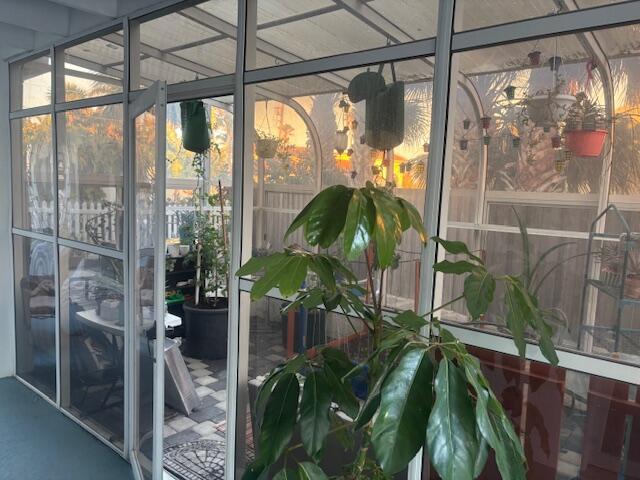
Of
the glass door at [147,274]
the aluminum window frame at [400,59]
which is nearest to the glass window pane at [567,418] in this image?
the aluminum window frame at [400,59]

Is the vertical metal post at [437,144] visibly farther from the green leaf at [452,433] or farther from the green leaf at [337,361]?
the green leaf at [452,433]

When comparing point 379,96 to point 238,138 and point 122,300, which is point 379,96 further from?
point 122,300

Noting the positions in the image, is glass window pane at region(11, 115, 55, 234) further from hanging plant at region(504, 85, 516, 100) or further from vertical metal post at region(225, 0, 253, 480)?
hanging plant at region(504, 85, 516, 100)

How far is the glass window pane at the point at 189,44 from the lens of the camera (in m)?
2.20

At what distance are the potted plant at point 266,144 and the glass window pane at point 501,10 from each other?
89 centimetres

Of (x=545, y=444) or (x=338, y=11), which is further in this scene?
(x=338, y=11)

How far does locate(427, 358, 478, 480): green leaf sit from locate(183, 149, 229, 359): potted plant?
11.4 feet

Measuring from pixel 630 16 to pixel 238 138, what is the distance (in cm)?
147

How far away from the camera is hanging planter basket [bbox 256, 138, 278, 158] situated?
2061 millimetres

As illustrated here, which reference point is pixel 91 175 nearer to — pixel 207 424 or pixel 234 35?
pixel 234 35

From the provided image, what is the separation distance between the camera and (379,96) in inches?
67.0

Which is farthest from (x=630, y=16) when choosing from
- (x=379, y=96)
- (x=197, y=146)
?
(x=197, y=146)

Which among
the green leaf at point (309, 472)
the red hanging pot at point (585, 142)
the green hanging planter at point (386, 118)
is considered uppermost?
the green hanging planter at point (386, 118)

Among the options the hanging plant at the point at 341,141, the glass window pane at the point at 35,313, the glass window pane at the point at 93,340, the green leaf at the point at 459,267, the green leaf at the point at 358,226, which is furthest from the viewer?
the glass window pane at the point at 35,313
